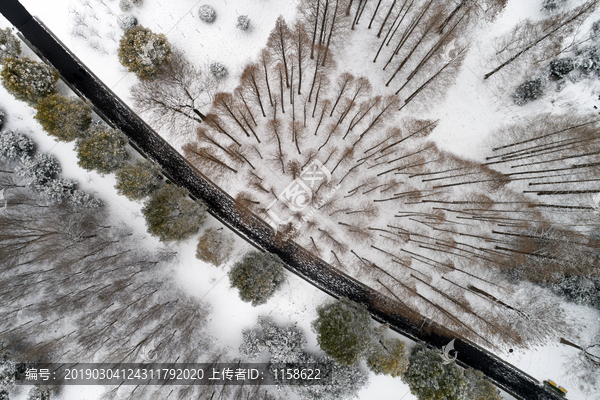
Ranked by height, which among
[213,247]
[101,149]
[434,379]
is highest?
[434,379]

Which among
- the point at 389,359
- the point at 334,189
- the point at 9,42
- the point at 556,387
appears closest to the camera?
the point at 389,359

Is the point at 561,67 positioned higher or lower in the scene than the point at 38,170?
higher

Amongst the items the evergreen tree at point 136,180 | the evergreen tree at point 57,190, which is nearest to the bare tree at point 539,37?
the evergreen tree at point 136,180

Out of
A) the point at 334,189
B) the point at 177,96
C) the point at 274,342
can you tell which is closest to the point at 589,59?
the point at 334,189

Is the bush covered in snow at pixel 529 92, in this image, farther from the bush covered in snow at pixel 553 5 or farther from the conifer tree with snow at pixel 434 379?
the conifer tree with snow at pixel 434 379

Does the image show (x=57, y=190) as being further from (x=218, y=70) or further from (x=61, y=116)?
(x=218, y=70)

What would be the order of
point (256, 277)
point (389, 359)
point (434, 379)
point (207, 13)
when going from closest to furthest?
point (434, 379) < point (256, 277) < point (389, 359) < point (207, 13)

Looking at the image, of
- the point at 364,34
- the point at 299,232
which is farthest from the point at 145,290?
the point at 364,34

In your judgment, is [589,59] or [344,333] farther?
[589,59]
